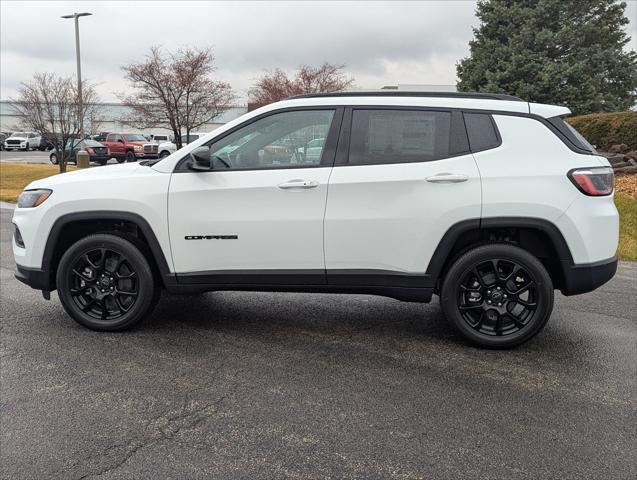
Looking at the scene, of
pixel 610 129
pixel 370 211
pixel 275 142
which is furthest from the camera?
pixel 610 129

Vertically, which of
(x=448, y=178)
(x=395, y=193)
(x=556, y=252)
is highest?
(x=448, y=178)

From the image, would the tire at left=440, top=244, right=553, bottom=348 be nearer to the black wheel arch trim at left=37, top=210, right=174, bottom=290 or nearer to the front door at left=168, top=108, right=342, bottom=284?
the front door at left=168, top=108, right=342, bottom=284

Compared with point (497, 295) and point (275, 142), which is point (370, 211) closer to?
point (275, 142)

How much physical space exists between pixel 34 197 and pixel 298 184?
2.17m

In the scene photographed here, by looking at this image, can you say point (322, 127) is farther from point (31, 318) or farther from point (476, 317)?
point (31, 318)

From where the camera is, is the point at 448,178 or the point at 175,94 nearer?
the point at 448,178

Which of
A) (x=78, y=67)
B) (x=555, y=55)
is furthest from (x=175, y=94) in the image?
(x=555, y=55)

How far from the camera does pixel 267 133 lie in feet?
14.3

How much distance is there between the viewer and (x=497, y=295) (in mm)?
4211

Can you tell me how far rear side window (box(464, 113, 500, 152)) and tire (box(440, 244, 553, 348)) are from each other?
2.42 ft

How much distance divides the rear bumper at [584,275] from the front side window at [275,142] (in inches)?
80.6

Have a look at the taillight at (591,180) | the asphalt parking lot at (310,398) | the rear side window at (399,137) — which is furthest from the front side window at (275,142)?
the taillight at (591,180)

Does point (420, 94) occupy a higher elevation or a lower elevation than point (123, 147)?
lower

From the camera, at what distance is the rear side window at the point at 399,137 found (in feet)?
13.6
